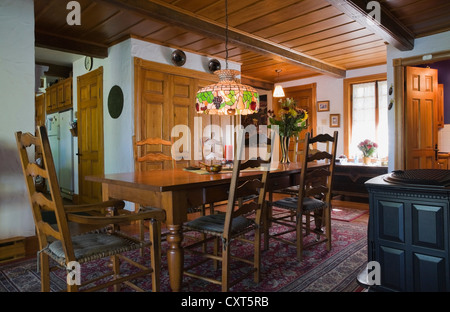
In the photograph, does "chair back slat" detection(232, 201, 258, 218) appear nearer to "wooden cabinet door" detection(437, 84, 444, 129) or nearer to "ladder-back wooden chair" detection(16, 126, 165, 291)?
"ladder-back wooden chair" detection(16, 126, 165, 291)

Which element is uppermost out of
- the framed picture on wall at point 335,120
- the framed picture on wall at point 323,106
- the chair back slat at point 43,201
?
the framed picture on wall at point 323,106

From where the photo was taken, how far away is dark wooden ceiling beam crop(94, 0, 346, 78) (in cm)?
284

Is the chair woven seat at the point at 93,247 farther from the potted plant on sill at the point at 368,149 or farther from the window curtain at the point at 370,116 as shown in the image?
the window curtain at the point at 370,116

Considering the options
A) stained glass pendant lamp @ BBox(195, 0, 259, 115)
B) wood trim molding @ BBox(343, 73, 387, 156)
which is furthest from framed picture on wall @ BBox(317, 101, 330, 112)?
stained glass pendant lamp @ BBox(195, 0, 259, 115)

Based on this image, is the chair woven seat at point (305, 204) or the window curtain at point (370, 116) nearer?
the chair woven seat at point (305, 204)

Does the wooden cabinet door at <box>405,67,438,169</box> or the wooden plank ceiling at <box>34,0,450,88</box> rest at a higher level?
the wooden plank ceiling at <box>34,0,450,88</box>

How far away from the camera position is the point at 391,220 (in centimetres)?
156

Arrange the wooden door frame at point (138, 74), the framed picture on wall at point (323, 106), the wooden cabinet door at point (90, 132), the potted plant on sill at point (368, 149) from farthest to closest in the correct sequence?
1. the framed picture on wall at point (323, 106)
2. the potted plant on sill at point (368, 149)
3. the wooden cabinet door at point (90, 132)
4. the wooden door frame at point (138, 74)

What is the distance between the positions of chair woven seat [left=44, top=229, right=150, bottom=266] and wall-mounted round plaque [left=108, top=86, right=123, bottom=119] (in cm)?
269

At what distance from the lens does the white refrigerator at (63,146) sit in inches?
219

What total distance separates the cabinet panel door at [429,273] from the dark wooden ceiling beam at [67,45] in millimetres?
4227

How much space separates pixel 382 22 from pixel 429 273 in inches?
106

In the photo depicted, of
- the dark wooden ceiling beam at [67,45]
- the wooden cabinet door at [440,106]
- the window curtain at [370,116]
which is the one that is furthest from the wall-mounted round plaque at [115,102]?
the wooden cabinet door at [440,106]

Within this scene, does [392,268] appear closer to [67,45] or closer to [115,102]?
[115,102]
